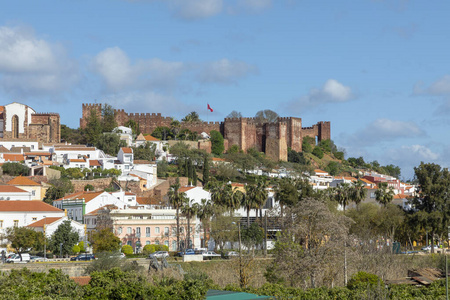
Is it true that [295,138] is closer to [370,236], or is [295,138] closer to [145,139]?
[145,139]

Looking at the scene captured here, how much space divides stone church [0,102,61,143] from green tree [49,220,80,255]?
46993 millimetres

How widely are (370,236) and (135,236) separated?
20.5 metres

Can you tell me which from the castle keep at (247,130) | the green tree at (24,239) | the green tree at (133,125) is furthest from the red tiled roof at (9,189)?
the castle keep at (247,130)

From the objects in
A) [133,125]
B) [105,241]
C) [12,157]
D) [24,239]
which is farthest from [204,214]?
[133,125]

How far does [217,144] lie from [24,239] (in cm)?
6429

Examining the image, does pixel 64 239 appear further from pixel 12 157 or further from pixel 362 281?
pixel 12 157

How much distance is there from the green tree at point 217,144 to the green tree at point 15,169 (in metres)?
38.0

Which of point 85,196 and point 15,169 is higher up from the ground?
point 15,169

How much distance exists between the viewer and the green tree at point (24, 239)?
187 ft

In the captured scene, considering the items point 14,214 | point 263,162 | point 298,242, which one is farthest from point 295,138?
point 298,242

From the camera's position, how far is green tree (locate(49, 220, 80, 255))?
58.1m

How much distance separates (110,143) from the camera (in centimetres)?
10312

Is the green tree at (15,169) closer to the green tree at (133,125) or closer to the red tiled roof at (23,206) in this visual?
the red tiled roof at (23,206)

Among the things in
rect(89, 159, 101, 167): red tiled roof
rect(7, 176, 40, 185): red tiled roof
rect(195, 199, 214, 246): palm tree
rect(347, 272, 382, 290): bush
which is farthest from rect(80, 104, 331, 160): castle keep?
rect(347, 272, 382, 290): bush
